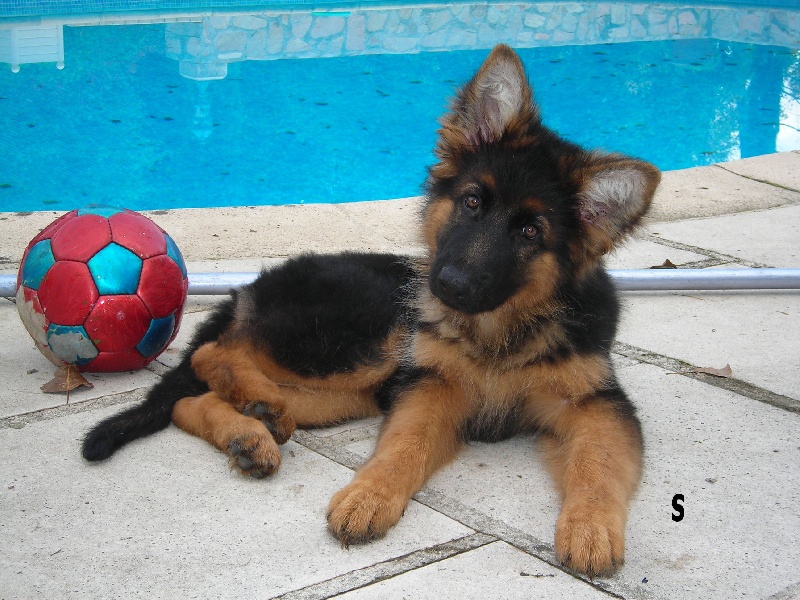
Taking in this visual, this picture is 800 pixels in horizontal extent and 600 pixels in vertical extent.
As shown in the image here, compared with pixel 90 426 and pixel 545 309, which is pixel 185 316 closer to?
pixel 90 426

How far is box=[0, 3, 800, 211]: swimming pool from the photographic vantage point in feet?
32.1

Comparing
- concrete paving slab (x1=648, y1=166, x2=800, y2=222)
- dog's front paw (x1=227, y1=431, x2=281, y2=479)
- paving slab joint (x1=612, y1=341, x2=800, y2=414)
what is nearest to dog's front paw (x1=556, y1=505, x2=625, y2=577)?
dog's front paw (x1=227, y1=431, x2=281, y2=479)

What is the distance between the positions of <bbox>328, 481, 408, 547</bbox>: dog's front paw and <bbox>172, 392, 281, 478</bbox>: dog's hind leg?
0.35 metres

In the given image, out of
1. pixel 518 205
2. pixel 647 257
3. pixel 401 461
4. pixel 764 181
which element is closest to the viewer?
pixel 401 461

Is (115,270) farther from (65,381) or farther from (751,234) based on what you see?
(751,234)

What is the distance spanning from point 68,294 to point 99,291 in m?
0.12

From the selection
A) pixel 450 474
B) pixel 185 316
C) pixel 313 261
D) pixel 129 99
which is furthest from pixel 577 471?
pixel 129 99

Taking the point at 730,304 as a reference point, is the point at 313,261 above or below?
above

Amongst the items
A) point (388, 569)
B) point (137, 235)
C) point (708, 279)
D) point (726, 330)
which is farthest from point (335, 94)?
point (388, 569)

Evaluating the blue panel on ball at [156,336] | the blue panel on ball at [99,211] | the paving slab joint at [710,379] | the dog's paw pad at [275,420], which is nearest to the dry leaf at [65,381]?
the blue panel on ball at [156,336]

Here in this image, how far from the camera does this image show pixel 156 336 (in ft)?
12.7

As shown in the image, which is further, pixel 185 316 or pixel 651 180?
pixel 185 316

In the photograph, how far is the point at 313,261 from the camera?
398cm

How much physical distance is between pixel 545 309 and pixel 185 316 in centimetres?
215
